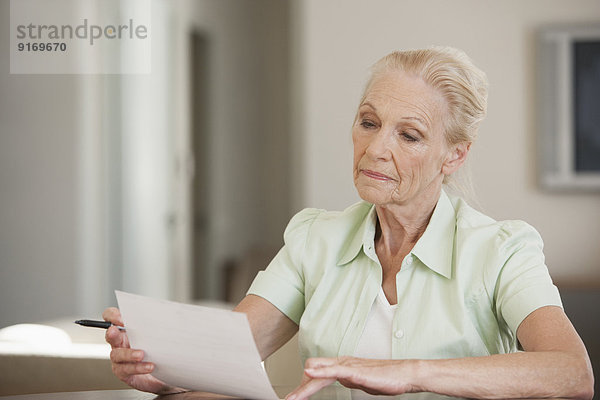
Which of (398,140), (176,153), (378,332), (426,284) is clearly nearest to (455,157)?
(398,140)

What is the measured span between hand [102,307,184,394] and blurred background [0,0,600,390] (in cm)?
112

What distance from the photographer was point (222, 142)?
5023mm

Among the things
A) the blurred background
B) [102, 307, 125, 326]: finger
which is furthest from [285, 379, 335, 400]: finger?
the blurred background

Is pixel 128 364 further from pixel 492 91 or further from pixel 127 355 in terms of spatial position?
pixel 492 91

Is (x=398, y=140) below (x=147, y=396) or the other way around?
the other way around

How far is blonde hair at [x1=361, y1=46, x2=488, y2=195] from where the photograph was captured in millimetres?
1389

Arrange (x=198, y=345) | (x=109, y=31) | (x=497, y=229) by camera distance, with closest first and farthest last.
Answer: (x=198, y=345) < (x=497, y=229) < (x=109, y=31)

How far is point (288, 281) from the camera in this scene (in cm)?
150

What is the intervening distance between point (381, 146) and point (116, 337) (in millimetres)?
567

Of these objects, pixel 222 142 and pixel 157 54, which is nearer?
pixel 157 54

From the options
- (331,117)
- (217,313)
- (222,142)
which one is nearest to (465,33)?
(331,117)

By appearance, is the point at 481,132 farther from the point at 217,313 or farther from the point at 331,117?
the point at 217,313

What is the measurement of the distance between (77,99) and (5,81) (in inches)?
15.7

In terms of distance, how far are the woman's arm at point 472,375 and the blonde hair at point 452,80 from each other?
0.47 m
